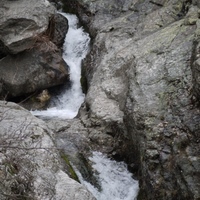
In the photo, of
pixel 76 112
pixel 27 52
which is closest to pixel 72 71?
pixel 27 52

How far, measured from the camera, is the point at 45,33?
1290cm

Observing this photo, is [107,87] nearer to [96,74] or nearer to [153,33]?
[96,74]

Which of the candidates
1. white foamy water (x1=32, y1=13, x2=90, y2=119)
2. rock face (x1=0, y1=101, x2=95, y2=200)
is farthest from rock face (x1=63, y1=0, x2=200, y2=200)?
rock face (x1=0, y1=101, x2=95, y2=200)

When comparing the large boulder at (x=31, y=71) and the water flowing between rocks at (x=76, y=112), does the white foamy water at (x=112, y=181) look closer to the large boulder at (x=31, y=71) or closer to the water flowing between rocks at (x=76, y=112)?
the water flowing between rocks at (x=76, y=112)

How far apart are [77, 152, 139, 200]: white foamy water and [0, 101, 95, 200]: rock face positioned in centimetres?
135

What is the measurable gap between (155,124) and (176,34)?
124 inches

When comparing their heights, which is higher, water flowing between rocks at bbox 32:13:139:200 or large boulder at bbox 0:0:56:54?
large boulder at bbox 0:0:56:54

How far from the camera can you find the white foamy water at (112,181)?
818 cm

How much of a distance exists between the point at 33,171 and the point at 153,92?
140 inches

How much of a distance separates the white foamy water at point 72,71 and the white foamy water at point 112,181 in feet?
9.44

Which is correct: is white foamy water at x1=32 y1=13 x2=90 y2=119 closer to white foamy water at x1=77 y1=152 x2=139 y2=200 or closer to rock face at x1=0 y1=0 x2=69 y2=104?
rock face at x1=0 y1=0 x2=69 y2=104

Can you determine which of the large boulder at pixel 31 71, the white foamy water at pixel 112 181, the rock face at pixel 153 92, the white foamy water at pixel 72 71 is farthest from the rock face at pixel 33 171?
the large boulder at pixel 31 71

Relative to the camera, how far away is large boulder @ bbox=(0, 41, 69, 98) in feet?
40.9

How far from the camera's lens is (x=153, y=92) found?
8.66 m
